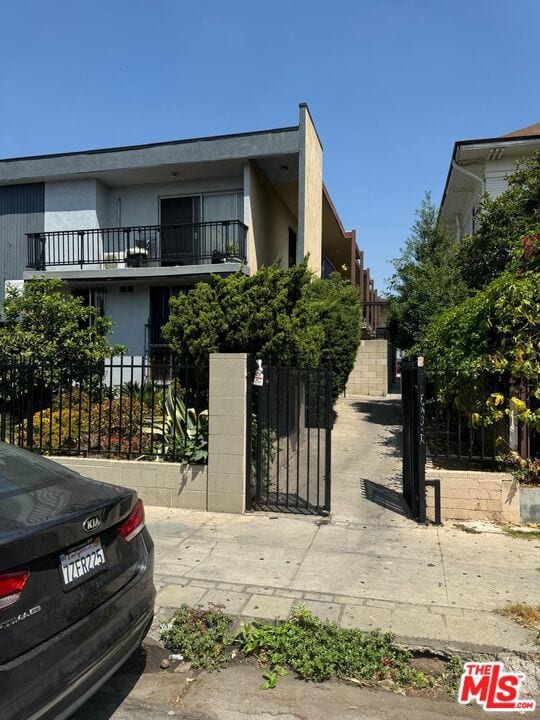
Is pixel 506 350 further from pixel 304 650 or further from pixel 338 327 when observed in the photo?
pixel 338 327

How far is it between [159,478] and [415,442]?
328 cm

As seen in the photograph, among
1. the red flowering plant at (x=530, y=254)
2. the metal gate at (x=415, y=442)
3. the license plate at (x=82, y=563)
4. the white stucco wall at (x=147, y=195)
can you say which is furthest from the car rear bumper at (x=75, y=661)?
the white stucco wall at (x=147, y=195)

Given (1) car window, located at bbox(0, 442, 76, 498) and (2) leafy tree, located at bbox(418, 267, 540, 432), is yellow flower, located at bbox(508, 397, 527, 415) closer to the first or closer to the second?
(2) leafy tree, located at bbox(418, 267, 540, 432)

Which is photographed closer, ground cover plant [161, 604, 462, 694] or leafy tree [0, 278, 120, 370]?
ground cover plant [161, 604, 462, 694]

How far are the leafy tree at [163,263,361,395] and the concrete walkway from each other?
8.17 ft

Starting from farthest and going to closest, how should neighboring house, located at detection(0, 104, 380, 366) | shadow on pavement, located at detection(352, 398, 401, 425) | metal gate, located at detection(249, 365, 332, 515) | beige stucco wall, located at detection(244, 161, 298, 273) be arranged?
shadow on pavement, located at detection(352, 398, 401, 425)
beige stucco wall, located at detection(244, 161, 298, 273)
neighboring house, located at detection(0, 104, 380, 366)
metal gate, located at detection(249, 365, 332, 515)

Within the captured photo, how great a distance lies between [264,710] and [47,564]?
153cm

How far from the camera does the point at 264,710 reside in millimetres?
2891

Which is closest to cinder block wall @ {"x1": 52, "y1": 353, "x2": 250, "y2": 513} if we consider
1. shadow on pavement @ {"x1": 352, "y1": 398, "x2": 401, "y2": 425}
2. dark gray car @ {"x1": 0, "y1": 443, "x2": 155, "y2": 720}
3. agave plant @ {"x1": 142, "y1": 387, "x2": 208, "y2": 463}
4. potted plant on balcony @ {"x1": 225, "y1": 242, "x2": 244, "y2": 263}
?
agave plant @ {"x1": 142, "y1": 387, "x2": 208, "y2": 463}

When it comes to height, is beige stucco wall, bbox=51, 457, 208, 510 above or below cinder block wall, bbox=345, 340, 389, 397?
below

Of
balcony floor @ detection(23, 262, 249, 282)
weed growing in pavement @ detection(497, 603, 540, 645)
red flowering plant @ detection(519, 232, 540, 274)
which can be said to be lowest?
weed growing in pavement @ detection(497, 603, 540, 645)

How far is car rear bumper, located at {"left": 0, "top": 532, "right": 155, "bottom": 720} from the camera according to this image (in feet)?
6.67

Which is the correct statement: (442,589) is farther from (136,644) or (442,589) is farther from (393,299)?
(393,299)


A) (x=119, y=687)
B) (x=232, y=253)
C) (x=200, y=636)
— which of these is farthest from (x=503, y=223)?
(x=119, y=687)
